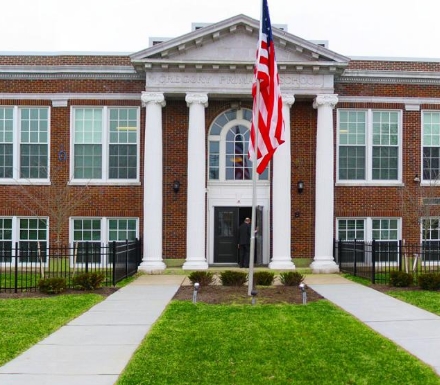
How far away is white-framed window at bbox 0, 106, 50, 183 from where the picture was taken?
22.1 metres

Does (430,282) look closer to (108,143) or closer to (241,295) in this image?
(241,295)

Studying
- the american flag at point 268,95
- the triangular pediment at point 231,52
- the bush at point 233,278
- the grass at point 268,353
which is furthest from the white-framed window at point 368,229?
the grass at point 268,353

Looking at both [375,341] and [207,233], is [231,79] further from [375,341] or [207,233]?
[375,341]

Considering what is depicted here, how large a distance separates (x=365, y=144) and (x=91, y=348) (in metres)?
16.1

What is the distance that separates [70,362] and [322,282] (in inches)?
443

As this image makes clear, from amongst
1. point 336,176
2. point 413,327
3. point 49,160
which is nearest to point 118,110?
point 49,160

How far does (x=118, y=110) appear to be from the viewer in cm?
2211

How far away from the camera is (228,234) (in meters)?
22.2

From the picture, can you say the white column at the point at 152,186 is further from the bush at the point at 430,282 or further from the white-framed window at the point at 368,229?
the bush at the point at 430,282

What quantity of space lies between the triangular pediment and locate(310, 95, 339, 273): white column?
132 cm

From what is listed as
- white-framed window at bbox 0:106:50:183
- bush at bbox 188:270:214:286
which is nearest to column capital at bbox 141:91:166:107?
white-framed window at bbox 0:106:50:183

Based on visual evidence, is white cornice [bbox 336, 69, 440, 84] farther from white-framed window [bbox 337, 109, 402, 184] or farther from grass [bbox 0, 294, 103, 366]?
grass [bbox 0, 294, 103, 366]

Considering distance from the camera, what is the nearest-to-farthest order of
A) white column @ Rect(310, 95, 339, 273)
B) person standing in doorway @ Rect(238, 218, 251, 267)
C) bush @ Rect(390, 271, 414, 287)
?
bush @ Rect(390, 271, 414, 287), white column @ Rect(310, 95, 339, 273), person standing in doorway @ Rect(238, 218, 251, 267)

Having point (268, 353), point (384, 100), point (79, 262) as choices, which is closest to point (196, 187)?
point (79, 262)
